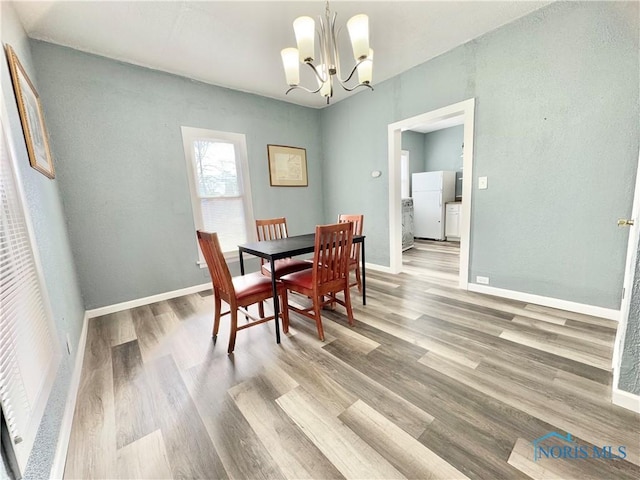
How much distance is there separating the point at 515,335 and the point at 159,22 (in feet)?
12.4

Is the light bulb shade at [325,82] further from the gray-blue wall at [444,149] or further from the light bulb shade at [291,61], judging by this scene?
the gray-blue wall at [444,149]

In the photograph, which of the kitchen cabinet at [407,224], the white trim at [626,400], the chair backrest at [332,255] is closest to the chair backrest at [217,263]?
the chair backrest at [332,255]

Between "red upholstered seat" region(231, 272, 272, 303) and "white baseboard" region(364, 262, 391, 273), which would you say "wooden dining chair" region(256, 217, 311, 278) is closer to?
"red upholstered seat" region(231, 272, 272, 303)

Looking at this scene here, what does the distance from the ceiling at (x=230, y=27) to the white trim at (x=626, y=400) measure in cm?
277

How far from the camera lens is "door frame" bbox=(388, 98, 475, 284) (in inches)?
104

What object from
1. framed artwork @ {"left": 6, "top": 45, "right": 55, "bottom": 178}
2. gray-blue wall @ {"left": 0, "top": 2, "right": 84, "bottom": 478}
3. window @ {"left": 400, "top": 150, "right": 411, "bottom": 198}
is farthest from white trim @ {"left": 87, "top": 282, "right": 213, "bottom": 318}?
window @ {"left": 400, "top": 150, "right": 411, "bottom": 198}

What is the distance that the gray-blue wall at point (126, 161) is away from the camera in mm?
2375

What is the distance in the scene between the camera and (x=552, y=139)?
2.19m

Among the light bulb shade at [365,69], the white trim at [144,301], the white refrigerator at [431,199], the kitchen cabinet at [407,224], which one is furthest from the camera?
the white refrigerator at [431,199]

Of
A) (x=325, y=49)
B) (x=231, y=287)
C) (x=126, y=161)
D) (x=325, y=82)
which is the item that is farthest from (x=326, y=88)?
(x=126, y=161)

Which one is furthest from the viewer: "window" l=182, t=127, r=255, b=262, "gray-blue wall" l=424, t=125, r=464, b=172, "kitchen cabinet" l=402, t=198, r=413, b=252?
"gray-blue wall" l=424, t=125, r=464, b=172

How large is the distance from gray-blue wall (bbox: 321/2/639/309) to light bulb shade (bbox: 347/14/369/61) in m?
1.59

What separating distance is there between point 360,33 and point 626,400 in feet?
8.13

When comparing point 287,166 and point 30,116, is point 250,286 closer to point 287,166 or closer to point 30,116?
point 30,116
